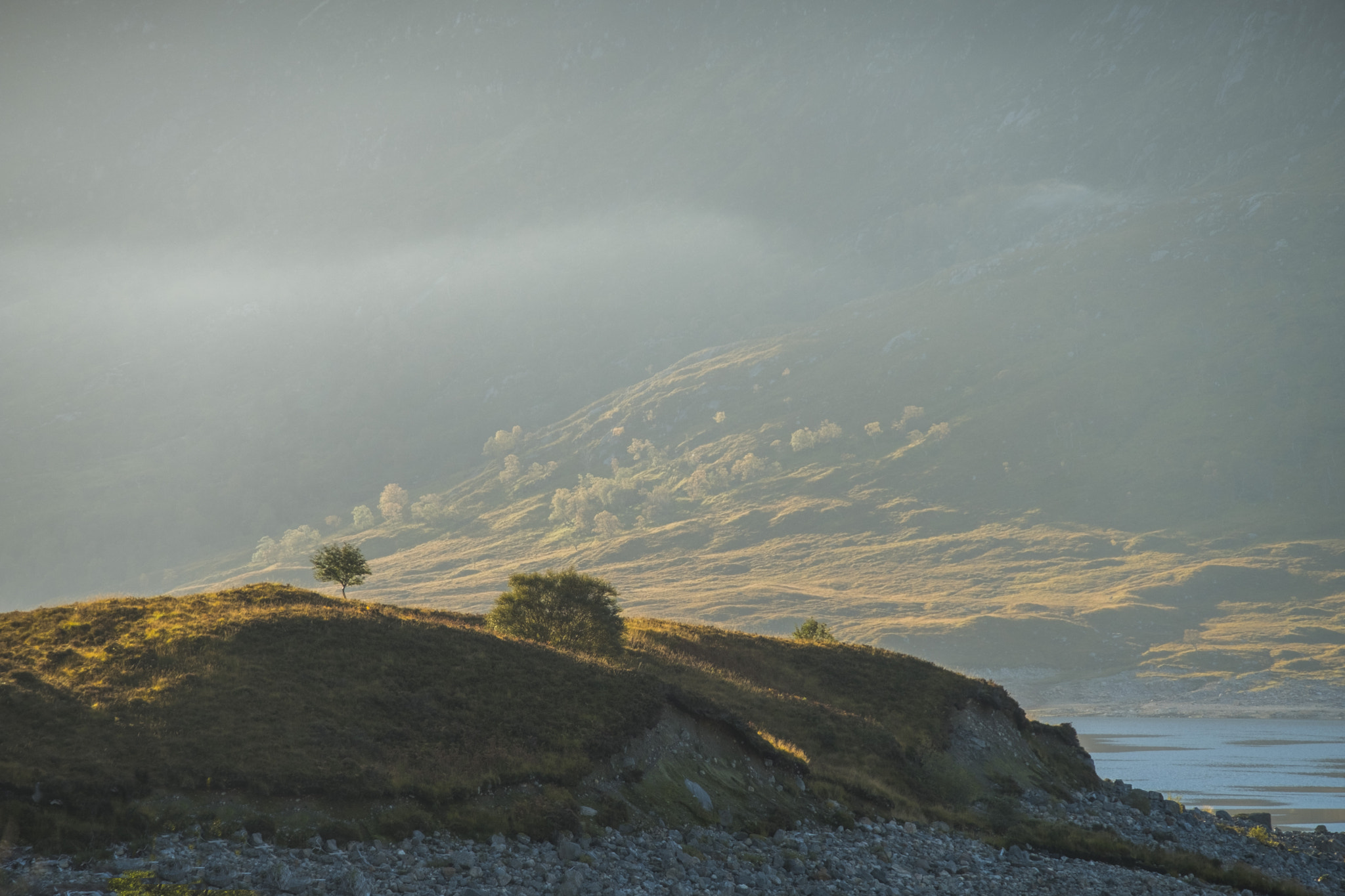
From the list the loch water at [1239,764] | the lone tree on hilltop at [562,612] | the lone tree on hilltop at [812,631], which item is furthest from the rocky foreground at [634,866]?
A: the loch water at [1239,764]


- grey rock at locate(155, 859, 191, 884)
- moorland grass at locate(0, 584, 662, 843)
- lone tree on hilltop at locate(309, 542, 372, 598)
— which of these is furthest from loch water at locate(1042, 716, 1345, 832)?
grey rock at locate(155, 859, 191, 884)

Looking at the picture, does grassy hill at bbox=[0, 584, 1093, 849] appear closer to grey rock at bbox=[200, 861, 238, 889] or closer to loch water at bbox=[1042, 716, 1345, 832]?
grey rock at bbox=[200, 861, 238, 889]

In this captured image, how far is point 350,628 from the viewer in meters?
38.2

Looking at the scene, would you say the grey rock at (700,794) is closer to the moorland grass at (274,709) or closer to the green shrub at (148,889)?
the moorland grass at (274,709)

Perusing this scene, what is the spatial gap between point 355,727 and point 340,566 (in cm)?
3151

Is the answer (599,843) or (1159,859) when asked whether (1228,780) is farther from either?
(599,843)

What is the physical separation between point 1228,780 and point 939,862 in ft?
369

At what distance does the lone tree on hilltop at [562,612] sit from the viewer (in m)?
52.7

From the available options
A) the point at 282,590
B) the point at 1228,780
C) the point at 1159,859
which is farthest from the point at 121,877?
the point at 1228,780

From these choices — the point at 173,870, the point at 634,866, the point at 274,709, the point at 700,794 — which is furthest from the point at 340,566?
the point at 173,870

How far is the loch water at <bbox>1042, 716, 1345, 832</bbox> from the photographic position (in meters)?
99.6

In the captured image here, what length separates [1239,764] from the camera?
137 metres

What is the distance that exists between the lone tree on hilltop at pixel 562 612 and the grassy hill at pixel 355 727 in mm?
4918

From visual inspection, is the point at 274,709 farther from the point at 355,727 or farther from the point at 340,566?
the point at 340,566
